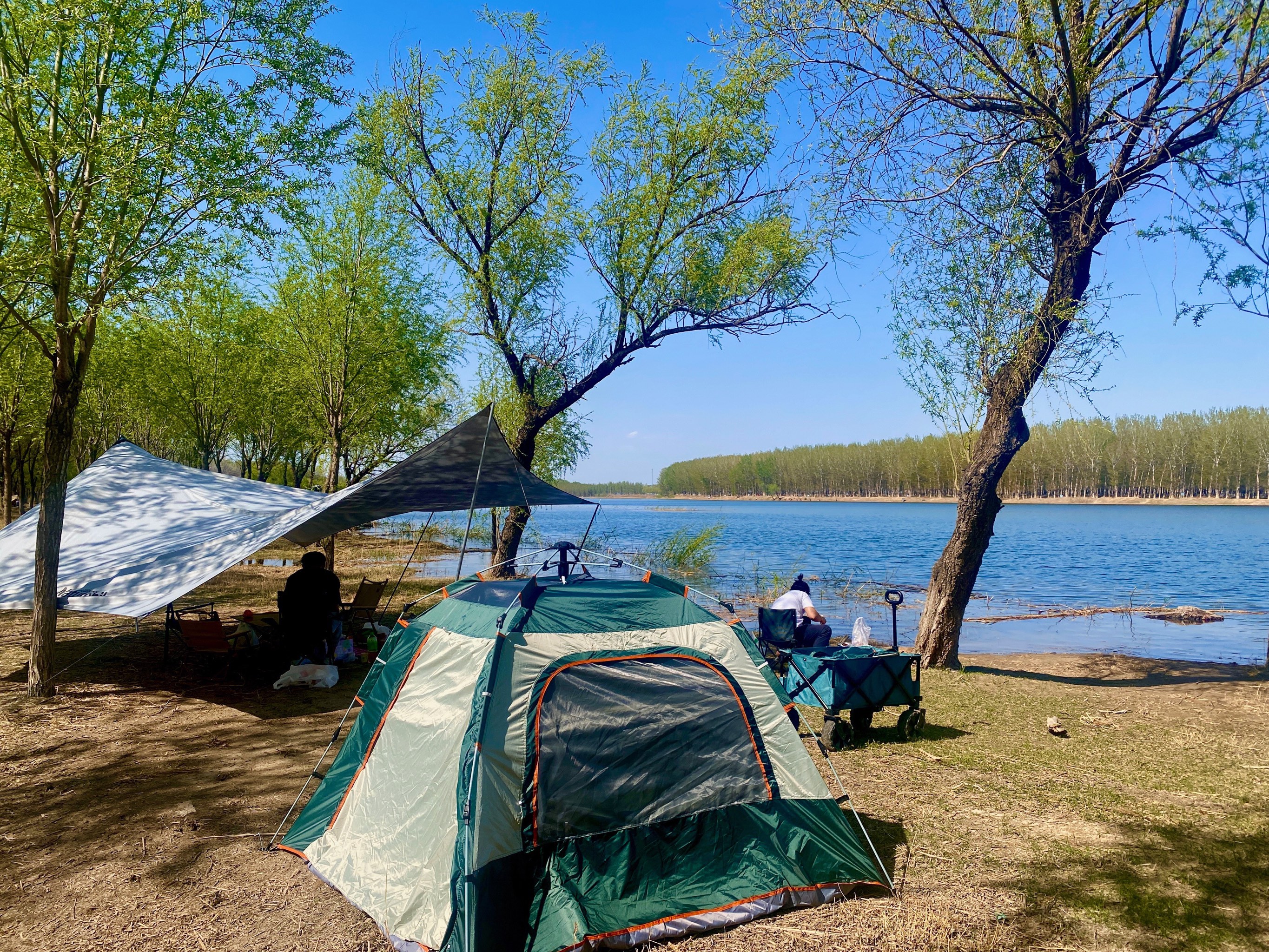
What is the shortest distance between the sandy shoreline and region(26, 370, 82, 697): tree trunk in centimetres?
5524

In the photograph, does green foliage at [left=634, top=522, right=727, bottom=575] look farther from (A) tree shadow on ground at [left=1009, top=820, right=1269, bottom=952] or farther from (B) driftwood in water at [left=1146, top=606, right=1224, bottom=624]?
(A) tree shadow on ground at [left=1009, top=820, right=1269, bottom=952]

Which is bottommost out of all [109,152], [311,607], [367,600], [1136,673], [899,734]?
[1136,673]

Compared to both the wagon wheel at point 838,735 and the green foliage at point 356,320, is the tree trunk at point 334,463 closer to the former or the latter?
the green foliage at point 356,320

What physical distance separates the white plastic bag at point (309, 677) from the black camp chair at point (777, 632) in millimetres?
4522

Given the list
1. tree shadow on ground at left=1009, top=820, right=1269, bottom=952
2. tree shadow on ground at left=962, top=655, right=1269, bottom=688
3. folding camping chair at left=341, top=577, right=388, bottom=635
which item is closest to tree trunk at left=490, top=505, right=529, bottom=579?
folding camping chair at left=341, top=577, right=388, bottom=635

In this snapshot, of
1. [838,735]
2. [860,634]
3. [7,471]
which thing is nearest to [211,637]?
[838,735]

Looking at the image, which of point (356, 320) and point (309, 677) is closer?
point (309, 677)

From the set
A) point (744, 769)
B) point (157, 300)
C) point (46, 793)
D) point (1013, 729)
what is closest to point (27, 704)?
point (46, 793)

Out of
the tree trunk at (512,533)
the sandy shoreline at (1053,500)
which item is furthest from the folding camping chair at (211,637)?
the sandy shoreline at (1053,500)

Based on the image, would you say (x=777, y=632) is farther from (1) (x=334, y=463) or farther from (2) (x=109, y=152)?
(1) (x=334, y=463)

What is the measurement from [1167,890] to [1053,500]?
3562 inches

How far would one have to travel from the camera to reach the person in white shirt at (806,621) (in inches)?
299

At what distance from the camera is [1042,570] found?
26234mm

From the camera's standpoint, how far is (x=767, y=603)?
54.0ft
